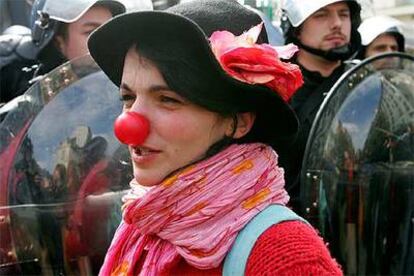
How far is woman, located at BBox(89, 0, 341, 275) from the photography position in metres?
1.38

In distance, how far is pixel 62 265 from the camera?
7.77 feet

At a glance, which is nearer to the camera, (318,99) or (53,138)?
(53,138)

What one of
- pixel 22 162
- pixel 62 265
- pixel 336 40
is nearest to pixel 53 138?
pixel 22 162

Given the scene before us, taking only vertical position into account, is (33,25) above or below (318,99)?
above

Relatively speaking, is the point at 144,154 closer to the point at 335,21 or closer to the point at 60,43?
the point at 60,43

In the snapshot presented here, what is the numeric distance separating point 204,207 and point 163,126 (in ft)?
0.52

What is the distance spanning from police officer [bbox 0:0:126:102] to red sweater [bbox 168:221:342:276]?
181cm

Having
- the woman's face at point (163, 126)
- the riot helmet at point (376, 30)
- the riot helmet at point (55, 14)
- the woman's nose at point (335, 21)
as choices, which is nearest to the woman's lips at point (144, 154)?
the woman's face at point (163, 126)

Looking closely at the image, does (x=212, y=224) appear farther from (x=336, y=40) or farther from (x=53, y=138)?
(x=336, y=40)

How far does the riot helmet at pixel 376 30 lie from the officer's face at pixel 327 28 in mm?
835

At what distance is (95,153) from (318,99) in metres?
1.09

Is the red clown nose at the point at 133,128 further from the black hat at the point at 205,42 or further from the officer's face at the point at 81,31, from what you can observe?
the officer's face at the point at 81,31

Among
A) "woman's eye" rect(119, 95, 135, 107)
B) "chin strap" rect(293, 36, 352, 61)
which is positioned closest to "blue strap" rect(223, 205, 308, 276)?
"woman's eye" rect(119, 95, 135, 107)

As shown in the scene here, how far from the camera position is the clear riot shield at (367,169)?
9.24 feet
